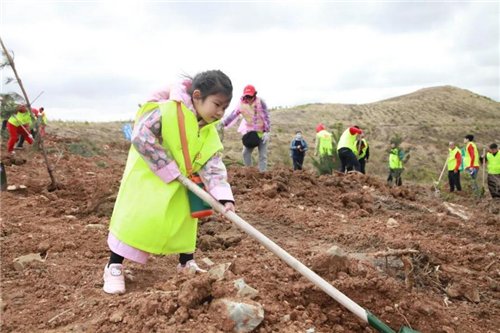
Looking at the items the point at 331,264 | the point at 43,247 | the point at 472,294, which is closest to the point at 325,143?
the point at 472,294

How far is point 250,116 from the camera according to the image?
25.1ft

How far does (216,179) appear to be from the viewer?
2.85 m

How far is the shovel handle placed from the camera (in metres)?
2.17

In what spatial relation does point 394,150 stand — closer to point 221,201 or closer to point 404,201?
point 404,201

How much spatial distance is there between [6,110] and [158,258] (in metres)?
3.36

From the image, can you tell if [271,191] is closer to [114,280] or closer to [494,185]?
[114,280]

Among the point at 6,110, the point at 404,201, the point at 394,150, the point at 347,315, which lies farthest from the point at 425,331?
the point at 394,150

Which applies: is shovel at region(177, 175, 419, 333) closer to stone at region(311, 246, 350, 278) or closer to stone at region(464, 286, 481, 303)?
stone at region(311, 246, 350, 278)

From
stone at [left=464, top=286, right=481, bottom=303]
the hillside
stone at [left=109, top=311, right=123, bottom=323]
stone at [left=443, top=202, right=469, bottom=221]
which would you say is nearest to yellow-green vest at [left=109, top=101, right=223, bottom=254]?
stone at [left=109, top=311, right=123, bottom=323]

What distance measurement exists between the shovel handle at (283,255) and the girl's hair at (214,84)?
0.53 meters

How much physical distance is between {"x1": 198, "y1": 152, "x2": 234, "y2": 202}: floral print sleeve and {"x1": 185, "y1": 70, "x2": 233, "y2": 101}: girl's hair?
411mm

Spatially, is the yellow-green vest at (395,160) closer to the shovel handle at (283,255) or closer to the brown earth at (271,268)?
the brown earth at (271,268)

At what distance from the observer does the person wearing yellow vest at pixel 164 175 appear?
2.71 meters

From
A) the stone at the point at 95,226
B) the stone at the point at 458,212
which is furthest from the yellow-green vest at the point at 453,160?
the stone at the point at 95,226
